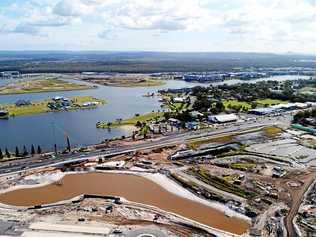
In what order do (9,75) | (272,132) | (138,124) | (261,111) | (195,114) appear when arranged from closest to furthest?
(272,132) < (138,124) < (195,114) < (261,111) < (9,75)

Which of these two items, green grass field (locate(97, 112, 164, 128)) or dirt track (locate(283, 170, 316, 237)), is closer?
dirt track (locate(283, 170, 316, 237))

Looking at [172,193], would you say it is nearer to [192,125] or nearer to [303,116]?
[192,125]

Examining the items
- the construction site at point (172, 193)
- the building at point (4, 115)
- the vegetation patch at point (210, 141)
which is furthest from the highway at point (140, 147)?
the building at point (4, 115)

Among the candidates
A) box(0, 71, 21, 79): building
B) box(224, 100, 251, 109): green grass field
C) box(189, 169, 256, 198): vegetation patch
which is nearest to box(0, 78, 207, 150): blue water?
box(224, 100, 251, 109): green grass field

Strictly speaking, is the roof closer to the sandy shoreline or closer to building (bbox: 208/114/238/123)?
building (bbox: 208/114/238/123)

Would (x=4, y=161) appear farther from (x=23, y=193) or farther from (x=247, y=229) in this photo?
(x=247, y=229)

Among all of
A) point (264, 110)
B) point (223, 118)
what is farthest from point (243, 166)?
point (264, 110)
